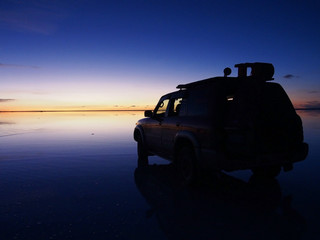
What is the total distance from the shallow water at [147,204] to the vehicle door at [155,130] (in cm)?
64

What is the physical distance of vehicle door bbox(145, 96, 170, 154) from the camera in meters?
6.64

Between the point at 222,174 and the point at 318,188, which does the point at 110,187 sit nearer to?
the point at 222,174

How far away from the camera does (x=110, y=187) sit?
5.16 metres

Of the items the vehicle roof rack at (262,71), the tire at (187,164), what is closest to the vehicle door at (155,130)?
the tire at (187,164)

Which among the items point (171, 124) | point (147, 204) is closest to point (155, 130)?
point (171, 124)

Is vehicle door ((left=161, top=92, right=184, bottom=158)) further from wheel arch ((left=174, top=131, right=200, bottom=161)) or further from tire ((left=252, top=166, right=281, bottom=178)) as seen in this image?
tire ((left=252, top=166, right=281, bottom=178))

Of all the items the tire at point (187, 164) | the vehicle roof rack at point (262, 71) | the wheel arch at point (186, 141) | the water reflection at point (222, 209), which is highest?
the vehicle roof rack at point (262, 71)

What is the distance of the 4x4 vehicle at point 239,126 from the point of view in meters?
4.22

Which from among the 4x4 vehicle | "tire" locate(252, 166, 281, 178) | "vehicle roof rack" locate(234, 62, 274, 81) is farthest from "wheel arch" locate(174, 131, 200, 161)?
"tire" locate(252, 166, 281, 178)

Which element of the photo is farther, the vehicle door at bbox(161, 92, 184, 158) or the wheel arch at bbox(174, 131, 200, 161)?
the vehicle door at bbox(161, 92, 184, 158)

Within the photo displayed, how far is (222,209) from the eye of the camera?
4062mm

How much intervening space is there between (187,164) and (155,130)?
6.20 feet

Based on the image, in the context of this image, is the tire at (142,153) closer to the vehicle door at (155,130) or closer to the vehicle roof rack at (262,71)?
the vehicle door at (155,130)

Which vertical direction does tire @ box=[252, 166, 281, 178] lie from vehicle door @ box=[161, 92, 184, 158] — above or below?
below
